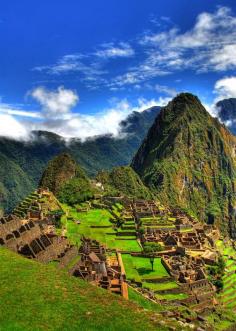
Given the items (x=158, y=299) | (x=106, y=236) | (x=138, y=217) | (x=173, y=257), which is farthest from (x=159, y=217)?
(x=158, y=299)

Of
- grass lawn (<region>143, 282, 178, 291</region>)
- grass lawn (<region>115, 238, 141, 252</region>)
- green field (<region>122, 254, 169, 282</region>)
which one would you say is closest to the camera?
grass lawn (<region>143, 282, 178, 291</region>)

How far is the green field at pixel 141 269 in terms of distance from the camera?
5050 centimetres

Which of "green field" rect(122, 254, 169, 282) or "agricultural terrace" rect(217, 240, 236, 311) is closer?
"green field" rect(122, 254, 169, 282)

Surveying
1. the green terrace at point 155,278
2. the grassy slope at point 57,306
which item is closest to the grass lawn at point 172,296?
the green terrace at point 155,278

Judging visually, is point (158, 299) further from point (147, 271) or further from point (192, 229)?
point (192, 229)

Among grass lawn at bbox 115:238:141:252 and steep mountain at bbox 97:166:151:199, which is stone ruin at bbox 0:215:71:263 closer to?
grass lawn at bbox 115:238:141:252

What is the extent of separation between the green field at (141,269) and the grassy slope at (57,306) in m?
22.0

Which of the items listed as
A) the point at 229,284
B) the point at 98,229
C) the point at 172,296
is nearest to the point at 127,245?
the point at 98,229

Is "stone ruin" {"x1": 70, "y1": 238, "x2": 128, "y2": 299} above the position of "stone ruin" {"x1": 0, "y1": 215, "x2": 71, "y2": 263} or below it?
below

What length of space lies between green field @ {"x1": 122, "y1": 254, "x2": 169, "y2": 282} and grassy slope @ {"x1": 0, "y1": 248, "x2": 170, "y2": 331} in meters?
22.0

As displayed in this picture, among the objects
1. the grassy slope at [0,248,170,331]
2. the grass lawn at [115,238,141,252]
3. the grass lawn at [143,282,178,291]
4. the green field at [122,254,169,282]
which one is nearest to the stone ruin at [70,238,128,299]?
the green field at [122,254,169,282]

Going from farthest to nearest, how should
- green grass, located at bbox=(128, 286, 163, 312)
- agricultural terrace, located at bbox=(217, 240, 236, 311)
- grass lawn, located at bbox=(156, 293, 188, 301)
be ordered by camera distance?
1. agricultural terrace, located at bbox=(217, 240, 236, 311)
2. grass lawn, located at bbox=(156, 293, 188, 301)
3. green grass, located at bbox=(128, 286, 163, 312)

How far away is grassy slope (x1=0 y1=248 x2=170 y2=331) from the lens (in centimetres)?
2122

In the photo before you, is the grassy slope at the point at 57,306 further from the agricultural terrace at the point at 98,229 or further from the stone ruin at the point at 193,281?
the agricultural terrace at the point at 98,229
